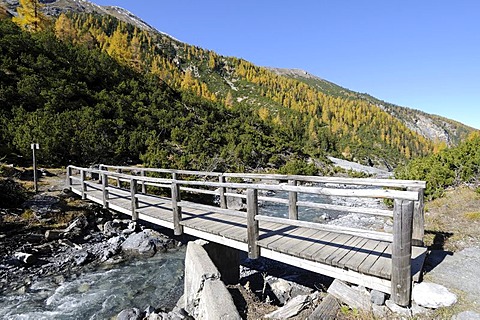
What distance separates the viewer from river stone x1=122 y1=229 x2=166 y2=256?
9414 millimetres

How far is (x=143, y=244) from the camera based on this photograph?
380 inches

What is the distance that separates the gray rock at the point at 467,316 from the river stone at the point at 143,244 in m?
8.35

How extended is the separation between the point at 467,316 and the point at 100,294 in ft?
24.3

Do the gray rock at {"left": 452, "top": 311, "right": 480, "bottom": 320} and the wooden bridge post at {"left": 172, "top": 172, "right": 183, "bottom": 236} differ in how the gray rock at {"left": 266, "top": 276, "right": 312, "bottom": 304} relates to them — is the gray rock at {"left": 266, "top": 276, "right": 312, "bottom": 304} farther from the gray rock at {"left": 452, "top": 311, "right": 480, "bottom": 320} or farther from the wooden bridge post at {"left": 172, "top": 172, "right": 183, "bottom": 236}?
the gray rock at {"left": 452, "top": 311, "right": 480, "bottom": 320}

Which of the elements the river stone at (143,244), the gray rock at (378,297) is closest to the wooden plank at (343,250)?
the gray rock at (378,297)

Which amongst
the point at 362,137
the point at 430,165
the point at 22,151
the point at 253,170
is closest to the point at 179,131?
the point at 253,170

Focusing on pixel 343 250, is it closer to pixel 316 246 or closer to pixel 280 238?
pixel 316 246

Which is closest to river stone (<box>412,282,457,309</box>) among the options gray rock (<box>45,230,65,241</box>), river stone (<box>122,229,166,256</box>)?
river stone (<box>122,229,166,256</box>)

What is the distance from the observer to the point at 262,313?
4832 mm

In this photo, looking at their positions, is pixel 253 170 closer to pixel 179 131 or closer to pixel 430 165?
pixel 179 131

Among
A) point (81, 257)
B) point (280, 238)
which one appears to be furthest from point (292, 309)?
point (81, 257)

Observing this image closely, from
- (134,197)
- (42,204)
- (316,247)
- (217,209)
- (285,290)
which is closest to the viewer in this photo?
(316,247)

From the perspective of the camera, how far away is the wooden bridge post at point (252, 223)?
4.98 metres

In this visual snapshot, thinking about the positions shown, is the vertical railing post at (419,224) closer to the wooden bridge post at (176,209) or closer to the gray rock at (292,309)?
the gray rock at (292,309)
